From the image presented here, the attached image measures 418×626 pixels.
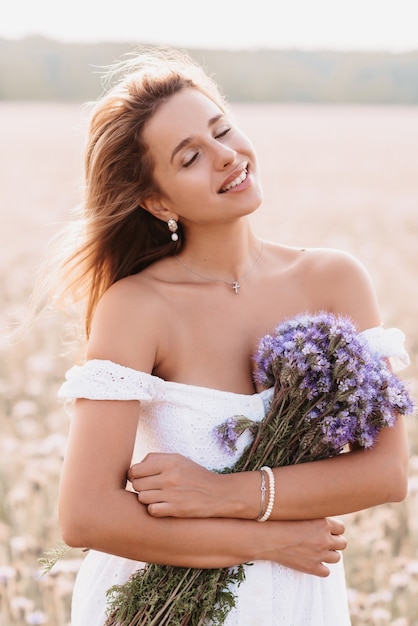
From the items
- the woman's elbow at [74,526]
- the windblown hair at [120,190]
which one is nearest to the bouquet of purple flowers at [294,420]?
the woman's elbow at [74,526]

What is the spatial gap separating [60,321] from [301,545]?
438 centimetres

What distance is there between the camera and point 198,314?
2.94 meters

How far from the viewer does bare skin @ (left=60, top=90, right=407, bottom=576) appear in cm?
254

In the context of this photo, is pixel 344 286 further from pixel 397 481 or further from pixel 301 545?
pixel 301 545

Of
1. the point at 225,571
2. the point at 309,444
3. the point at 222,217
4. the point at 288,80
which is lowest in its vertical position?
the point at 288,80

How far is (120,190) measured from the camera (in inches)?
123

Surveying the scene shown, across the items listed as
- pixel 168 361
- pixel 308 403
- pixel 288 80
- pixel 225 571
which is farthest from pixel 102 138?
pixel 288 80

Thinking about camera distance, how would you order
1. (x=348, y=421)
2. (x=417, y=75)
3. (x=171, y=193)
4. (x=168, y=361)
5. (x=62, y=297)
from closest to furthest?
1. (x=348, y=421)
2. (x=168, y=361)
3. (x=171, y=193)
4. (x=62, y=297)
5. (x=417, y=75)

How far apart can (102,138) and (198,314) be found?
66 centimetres

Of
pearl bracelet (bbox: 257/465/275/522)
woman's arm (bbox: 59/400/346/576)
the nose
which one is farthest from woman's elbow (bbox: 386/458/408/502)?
the nose

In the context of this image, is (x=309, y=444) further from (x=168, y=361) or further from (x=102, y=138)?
(x=102, y=138)

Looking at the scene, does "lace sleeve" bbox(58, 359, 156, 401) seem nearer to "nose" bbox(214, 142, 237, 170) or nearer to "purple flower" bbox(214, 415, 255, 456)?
"purple flower" bbox(214, 415, 255, 456)

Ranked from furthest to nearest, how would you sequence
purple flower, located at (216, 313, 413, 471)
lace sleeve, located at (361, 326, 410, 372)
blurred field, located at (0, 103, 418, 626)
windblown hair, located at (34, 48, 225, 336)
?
blurred field, located at (0, 103, 418, 626) < windblown hair, located at (34, 48, 225, 336) < lace sleeve, located at (361, 326, 410, 372) < purple flower, located at (216, 313, 413, 471)

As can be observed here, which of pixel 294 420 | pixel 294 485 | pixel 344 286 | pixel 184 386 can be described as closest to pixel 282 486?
pixel 294 485
